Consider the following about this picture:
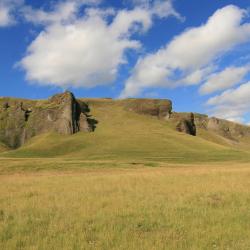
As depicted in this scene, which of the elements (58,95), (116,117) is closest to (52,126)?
(58,95)

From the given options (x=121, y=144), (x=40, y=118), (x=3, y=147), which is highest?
(x=40, y=118)

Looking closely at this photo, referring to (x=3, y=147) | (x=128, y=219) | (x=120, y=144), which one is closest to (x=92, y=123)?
(x=120, y=144)

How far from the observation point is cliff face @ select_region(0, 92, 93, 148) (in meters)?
174

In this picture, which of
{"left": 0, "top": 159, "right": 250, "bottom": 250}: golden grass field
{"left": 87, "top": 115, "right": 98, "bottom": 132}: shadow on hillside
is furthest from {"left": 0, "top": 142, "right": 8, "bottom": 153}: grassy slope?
{"left": 0, "top": 159, "right": 250, "bottom": 250}: golden grass field

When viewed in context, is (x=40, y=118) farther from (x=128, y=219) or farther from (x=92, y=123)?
(x=128, y=219)

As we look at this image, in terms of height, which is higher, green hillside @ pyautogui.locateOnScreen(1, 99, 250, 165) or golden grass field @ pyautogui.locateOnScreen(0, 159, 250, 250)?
green hillside @ pyautogui.locateOnScreen(1, 99, 250, 165)

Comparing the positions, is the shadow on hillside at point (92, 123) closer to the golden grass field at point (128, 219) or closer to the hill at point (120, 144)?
the hill at point (120, 144)

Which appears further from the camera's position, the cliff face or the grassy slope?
the cliff face

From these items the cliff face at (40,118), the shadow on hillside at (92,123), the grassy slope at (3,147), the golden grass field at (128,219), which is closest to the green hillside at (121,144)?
the shadow on hillside at (92,123)

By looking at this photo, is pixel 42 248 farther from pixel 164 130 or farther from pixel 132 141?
pixel 164 130

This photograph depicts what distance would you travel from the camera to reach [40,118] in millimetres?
181250

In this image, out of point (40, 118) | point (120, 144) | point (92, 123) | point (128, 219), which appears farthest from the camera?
point (92, 123)

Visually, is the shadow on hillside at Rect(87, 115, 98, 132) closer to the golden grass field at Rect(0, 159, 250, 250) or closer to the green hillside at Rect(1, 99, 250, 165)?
the green hillside at Rect(1, 99, 250, 165)

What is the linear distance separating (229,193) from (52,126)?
161 m
